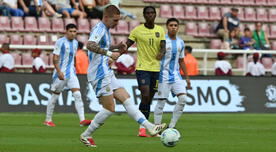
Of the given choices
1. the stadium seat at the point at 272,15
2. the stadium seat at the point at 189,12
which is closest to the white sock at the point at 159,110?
the stadium seat at the point at 189,12

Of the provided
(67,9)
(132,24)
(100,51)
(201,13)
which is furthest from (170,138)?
(201,13)

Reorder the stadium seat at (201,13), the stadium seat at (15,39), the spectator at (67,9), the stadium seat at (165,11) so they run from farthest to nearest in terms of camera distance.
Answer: the stadium seat at (201,13) → the stadium seat at (165,11) → the spectator at (67,9) → the stadium seat at (15,39)

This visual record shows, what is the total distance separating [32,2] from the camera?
28016mm

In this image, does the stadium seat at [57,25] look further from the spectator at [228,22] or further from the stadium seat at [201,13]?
the stadium seat at [201,13]

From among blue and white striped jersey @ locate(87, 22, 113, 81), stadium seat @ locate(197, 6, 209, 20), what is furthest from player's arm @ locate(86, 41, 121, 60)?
stadium seat @ locate(197, 6, 209, 20)

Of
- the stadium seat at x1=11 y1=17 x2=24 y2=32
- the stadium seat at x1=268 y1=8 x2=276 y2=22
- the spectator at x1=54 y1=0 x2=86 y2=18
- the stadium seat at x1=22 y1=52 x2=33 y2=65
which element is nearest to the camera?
the stadium seat at x1=22 y1=52 x2=33 y2=65

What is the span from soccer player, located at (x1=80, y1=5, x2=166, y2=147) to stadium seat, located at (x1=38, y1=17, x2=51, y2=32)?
50.6 feet

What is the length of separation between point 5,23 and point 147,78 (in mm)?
12475

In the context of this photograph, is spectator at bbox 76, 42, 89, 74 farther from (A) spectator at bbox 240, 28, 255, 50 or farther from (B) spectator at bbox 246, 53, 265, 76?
(A) spectator at bbox 240, 28, 255, 50

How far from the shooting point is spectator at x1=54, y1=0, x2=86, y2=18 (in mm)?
28188

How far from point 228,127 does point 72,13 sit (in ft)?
38.6

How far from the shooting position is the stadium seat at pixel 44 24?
27269 mm

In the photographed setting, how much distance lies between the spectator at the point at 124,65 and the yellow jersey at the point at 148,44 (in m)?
9.23

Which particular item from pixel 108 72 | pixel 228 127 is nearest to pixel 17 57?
pixel 228 127
